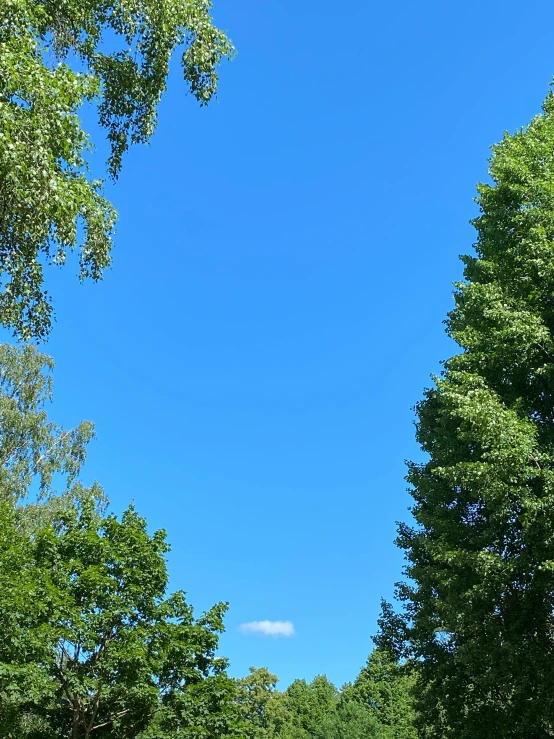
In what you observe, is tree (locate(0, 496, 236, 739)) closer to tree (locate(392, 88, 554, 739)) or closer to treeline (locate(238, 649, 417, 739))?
tree (locate(392, 88, 554, 739))

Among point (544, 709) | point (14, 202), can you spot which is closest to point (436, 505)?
point (544, 709)

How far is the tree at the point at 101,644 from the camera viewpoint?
16172 millimetres

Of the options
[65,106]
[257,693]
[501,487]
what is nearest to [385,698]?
[257,693]

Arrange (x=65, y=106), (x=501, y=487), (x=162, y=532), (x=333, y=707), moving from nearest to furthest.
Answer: (x=65, y=106), (x=501, y=487), (x=162, y=532), (x=333, y=707)

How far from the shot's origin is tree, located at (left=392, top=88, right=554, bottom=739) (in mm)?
11219

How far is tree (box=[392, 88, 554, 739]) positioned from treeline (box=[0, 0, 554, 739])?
5cm

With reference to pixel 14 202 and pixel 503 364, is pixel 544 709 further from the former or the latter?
pixel 14 202

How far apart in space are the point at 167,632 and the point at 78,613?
3.08 meters

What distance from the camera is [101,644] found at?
59.0 ft

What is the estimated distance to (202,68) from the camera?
9.80m

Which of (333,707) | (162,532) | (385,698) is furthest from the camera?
(333,707)

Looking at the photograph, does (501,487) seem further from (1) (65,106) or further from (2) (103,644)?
(2) (103,644)

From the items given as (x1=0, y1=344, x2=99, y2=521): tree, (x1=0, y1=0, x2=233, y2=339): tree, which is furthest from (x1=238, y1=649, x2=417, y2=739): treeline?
(x1=0, y1=0, x2=233, y2=339): tree

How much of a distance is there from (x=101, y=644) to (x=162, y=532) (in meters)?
4.34
